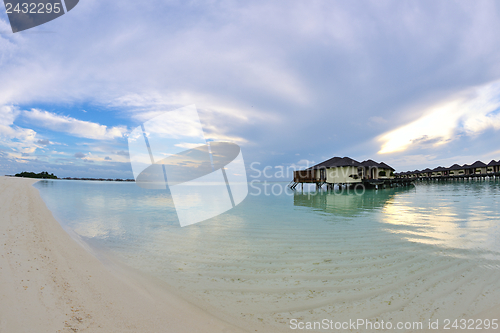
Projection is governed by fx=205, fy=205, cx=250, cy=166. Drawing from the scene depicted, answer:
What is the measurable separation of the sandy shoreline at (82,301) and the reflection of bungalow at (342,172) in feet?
116

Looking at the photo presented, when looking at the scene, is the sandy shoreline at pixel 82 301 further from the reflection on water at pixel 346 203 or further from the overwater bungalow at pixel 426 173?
the overwater bungalow at pixel 426 173

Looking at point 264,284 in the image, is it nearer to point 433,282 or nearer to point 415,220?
point 433,282

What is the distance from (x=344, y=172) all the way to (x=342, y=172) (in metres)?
0.34

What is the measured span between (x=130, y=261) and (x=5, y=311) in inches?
128

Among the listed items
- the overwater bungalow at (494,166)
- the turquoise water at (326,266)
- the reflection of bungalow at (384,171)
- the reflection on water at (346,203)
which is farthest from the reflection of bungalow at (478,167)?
the turquoise water at (326,266)

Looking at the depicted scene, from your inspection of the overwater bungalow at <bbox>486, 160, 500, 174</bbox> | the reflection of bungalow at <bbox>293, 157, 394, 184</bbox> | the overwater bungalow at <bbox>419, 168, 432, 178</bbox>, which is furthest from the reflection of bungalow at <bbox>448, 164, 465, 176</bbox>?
the reflection of bungalow at <bbox>293, 157, 394, 184</bbox>

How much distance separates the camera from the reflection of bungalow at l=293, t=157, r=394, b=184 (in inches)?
1366

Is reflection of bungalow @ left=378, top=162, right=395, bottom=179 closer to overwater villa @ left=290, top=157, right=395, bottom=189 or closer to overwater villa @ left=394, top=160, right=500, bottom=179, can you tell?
overwater villa @ left=290, top=157, right=395, bottom=189

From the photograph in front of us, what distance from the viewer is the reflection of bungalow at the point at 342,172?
34688 millimetres

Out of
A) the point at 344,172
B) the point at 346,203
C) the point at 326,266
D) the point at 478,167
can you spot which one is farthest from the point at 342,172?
the point at 478,167

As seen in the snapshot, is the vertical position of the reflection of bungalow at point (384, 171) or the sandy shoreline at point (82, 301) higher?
the reflection of bungalow at point (384, 171)

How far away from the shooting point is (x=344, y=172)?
35031mm

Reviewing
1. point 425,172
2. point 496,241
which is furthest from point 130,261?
point 425,172

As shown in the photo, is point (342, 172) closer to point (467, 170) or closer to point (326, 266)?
point (326, 266)
